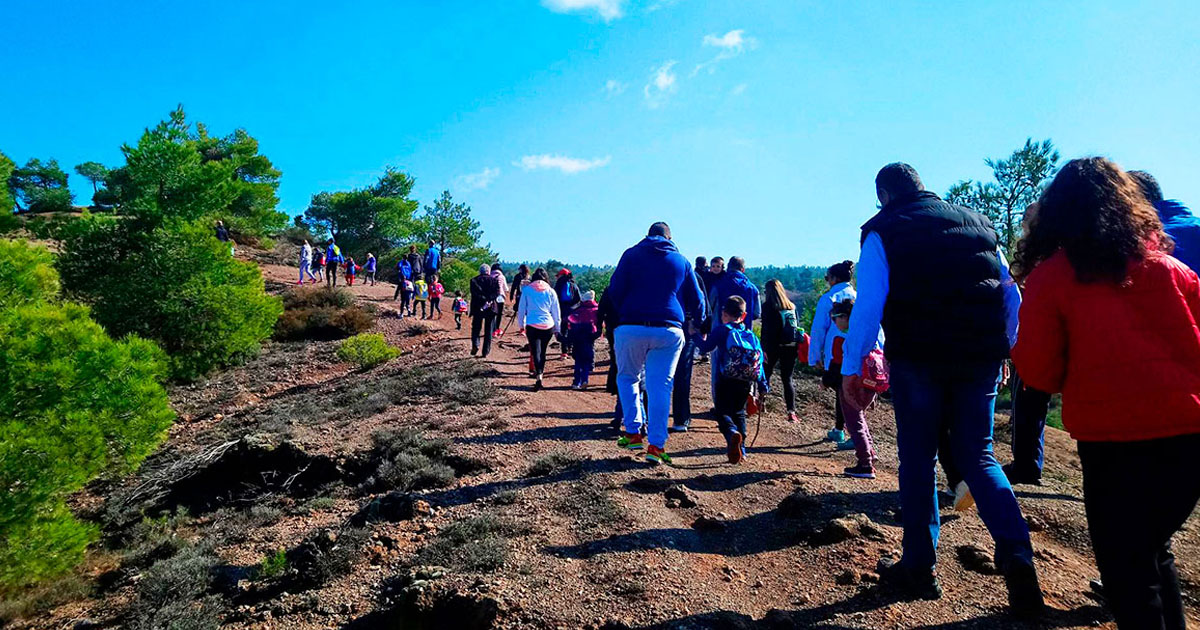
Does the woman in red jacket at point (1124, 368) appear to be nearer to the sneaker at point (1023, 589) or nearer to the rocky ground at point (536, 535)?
the sneaker at point (1023, 589)

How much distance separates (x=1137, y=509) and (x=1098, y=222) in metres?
0.90

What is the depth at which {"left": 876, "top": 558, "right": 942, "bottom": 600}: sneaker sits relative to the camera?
9.28 ft

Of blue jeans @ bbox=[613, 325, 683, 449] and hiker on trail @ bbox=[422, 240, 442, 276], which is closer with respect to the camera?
blue jeans @ bbox=[613, 325, 683, 449]

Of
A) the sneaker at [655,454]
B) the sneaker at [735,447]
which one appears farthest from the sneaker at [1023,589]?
the sneaker at [655,454]

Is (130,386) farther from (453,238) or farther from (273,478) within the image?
(453,238)

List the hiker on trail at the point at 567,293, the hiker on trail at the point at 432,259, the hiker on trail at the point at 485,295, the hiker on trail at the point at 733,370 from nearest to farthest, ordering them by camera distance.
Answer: the hiker on trail at the point at 733,370
the hiker on trail at the point at 567,293
the hiker on trail at the point at 485,295
the hiker on trail at the point at 432,259

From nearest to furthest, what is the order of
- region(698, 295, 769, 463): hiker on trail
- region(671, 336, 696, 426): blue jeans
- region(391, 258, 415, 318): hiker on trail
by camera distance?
1. region(698, 295, 769, 463): hiker on trail
2. region(671, 336, 696, 426): blue jeans
3. region(391, 258, 415, 318): hiker on trail

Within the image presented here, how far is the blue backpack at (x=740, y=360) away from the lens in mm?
5395

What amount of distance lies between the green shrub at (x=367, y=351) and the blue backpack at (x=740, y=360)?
11.6m

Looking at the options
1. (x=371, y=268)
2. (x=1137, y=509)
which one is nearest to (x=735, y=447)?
(x=1137, y=509)

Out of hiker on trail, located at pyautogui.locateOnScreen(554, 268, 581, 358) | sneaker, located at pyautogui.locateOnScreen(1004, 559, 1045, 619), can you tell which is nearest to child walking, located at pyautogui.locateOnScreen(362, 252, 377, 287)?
hiker on trail, located at pyautogui.locateOnScreen(554, 268, 581, 358)

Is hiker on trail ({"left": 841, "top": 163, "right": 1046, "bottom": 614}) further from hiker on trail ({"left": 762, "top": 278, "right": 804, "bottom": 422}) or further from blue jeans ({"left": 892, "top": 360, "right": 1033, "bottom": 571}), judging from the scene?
hiker on trail ({"left": 762, "top": 278, "right": 804, "bottom": 422})

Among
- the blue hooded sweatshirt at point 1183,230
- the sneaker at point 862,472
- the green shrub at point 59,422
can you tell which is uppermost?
the blue hooded sweatshirt at point 1183,230

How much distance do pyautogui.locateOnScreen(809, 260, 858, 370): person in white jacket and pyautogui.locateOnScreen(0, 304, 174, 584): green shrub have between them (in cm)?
797
